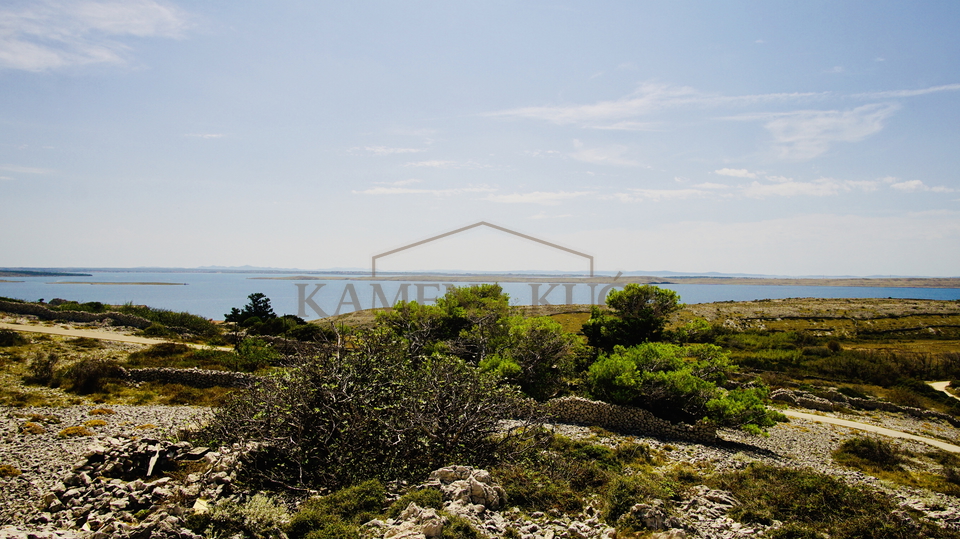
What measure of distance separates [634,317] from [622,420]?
10.5 metres

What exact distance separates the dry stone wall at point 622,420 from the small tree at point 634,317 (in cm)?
887

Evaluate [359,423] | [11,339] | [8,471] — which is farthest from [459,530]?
[11,339]

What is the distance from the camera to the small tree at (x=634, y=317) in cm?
2411

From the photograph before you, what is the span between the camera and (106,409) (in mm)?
12766

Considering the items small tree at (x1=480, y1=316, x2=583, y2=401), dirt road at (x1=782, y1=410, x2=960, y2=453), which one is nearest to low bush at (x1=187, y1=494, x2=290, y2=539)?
small tree at (x1=480, y1=316, x2=583, y2=401)

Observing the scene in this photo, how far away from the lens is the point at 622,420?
49.3 feet

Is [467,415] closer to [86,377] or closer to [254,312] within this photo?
[86,377]

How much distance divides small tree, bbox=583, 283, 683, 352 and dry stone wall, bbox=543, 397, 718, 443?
8.87m

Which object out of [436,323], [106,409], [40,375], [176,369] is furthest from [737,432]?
[40,375]

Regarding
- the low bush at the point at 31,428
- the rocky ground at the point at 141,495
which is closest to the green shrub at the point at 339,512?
the rocky ground at the point at 141,495

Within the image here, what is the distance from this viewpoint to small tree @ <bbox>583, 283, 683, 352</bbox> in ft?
79.1

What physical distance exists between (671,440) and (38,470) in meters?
Result: 15.2

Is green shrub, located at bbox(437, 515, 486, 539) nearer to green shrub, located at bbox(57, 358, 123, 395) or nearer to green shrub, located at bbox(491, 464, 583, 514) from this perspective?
green shrub, located at bbox(491, 464, 583, 514)

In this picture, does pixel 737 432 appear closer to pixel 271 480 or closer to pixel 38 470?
pixel 271 480
